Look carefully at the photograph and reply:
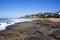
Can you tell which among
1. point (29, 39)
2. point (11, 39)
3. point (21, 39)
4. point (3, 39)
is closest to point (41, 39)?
point (29, 39)

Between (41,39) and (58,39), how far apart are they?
3.86 ft

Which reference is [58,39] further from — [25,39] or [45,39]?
[25,39]

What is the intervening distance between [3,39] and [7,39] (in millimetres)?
279

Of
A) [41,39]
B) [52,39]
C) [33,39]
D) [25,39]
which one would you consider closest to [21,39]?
[25,39]

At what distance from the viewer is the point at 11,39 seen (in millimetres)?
8414

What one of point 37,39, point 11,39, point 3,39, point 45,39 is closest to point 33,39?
point 37,39

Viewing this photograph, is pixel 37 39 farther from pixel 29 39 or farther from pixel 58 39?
pixel 58 39

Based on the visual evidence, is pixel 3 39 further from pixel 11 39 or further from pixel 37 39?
pixel 37 39

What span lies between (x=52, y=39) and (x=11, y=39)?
285 cm

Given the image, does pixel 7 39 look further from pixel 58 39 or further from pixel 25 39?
pixel 58 39

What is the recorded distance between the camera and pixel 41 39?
803 cm

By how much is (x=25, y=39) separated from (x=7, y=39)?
133 cm

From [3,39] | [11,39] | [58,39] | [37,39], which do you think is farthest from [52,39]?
[3,39]

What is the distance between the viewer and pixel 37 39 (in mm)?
8062
